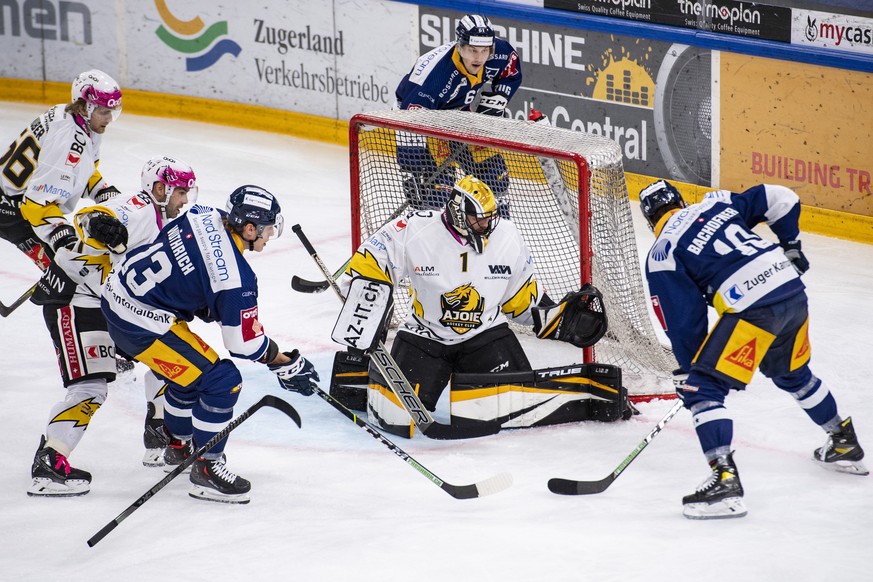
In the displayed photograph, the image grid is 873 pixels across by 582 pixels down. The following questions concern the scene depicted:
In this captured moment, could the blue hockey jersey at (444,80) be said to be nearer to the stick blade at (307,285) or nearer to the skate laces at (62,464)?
the stick blade at (307,285)

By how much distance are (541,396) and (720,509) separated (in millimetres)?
980

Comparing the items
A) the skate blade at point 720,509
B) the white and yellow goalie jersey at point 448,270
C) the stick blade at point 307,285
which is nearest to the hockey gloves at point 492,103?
the stick blade at point 307,285

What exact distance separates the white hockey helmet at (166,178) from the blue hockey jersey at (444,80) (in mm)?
1639

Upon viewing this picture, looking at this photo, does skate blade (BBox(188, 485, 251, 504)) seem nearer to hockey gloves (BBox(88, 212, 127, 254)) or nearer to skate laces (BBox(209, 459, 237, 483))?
skate laces (BBox(209, 459, 237, 483))

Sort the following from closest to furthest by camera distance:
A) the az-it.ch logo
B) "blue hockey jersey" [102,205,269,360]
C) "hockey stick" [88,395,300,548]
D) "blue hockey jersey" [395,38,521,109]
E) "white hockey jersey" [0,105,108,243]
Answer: "hockey stick" [88,395,300,548], "blue hockey jersey" [102,205,269,360], "white hockey jersey" [0,105,108,243], "blue hockey jersey" [395,38,521,109], the az-it.ch logo

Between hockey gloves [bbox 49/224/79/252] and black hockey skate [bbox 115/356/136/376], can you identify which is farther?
black hockey skate [bbox 115/356/136/376]

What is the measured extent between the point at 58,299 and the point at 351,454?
1.17 m

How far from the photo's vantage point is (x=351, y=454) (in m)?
4.68

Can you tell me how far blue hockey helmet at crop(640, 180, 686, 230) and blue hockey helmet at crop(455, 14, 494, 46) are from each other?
189 cm

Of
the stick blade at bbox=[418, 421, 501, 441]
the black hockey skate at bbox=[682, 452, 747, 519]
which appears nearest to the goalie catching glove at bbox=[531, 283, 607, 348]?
the stick blade at bbox=[418, 421, 501, 441]

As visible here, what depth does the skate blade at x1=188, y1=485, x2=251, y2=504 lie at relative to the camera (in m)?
4.29

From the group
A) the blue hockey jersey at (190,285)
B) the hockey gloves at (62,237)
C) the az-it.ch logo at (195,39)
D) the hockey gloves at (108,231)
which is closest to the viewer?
the blue hockey jersey at (190,285)

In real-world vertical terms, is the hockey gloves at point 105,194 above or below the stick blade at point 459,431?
above

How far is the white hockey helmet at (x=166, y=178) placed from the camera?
459 centimetres
